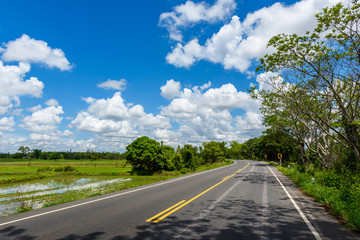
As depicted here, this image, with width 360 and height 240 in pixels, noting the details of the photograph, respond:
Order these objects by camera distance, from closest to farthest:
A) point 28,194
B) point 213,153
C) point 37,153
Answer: point 28,194 → point 213,153 → point 37,153

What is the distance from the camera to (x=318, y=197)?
1000 centimetres

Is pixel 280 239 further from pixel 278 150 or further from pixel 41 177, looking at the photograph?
pixel 278 150

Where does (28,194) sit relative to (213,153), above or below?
below

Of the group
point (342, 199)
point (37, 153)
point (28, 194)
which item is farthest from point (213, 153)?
point (37, 153)

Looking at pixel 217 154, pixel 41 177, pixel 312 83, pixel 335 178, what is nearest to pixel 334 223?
pixel 335 178

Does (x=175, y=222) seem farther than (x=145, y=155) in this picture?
No

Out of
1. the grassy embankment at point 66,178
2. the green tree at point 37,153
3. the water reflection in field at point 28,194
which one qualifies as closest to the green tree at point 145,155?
the grassy embankment at point 66,178

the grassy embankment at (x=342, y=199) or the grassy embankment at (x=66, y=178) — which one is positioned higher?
the grassy embankment at (x=342, y=199)

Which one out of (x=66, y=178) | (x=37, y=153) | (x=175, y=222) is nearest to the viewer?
(x=175, y=222)

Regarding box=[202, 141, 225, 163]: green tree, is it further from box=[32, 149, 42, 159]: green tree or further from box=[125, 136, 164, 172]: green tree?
box=[32, 149, 42, 159]: green tree

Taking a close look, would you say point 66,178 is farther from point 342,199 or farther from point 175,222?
point 342,199

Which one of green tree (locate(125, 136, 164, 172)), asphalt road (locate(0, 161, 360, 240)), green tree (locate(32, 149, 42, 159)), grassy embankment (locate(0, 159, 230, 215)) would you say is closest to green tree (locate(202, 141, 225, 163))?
grassy embankment (locate(0, 159, 230, 215))

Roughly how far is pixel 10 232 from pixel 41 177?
129 ft

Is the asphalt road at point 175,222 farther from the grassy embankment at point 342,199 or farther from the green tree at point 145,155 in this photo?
the green tree at point 145,155
